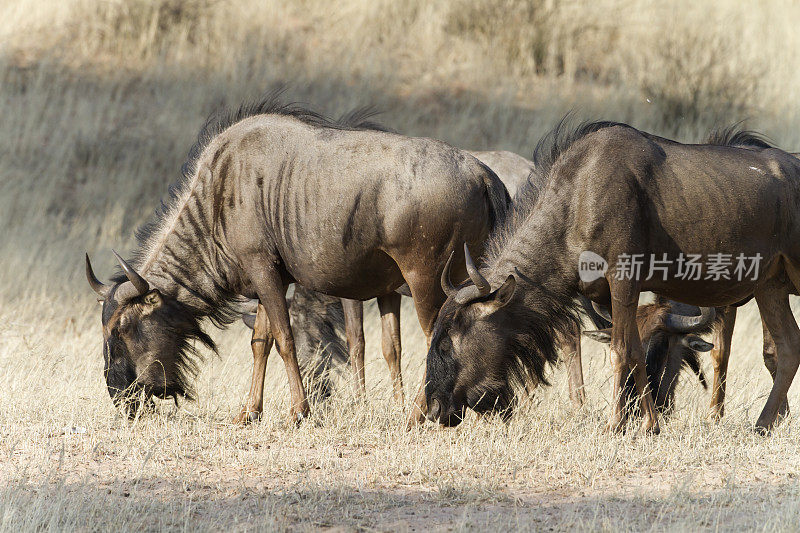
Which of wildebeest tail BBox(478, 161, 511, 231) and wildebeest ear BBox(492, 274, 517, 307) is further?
wildebeest tail BBox(478, 161, 511, 231)

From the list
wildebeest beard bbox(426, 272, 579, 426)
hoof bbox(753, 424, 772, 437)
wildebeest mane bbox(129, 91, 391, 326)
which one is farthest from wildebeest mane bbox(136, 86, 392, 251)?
hoof bbox(753, 424, 772, 437)

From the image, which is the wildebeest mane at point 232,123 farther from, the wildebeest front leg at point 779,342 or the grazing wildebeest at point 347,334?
the wildebeest front leg at point 779,342

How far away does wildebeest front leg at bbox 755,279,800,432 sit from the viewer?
22.7 ft

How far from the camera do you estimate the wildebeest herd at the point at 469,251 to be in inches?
255

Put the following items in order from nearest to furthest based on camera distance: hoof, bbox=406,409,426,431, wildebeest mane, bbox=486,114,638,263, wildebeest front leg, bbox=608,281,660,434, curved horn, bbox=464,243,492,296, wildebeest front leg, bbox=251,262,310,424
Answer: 1. curved horn, bbox=464,243,492,296
2. wildebeest front leg, bbox=608,281,660,434
3. wildebeest mane, bbox=486,114,638,263
4. hoof, bbox=406,409,426,431
5. wildebeest front leg, bbox=251,262,310,424

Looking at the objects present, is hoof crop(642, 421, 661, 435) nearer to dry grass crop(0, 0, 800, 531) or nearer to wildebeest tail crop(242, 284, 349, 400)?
dry grass crop(0, 0, 800, 531)

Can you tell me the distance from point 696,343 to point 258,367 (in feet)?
11.3

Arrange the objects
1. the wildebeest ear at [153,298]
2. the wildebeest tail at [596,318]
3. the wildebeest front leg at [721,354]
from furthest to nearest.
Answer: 1. the wildebeest tail at [596,318]
2. the wildebeest front leg at [721,354]
3. the wildebeest ear at [153,298]

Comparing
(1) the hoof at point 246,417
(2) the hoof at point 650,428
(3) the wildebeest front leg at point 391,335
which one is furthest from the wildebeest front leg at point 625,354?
(1) the hoof at point 246,417

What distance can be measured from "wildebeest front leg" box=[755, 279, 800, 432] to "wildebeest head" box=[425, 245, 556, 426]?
181 centimetres

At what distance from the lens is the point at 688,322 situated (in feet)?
24.8

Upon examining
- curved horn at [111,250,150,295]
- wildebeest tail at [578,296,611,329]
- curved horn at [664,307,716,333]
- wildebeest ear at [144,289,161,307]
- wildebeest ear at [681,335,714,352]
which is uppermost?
curved horn at [111,250,150,295]

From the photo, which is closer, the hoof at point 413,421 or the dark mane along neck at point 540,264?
the dark mane along neck at point 540,264

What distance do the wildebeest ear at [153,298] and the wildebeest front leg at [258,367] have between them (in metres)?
0.84
